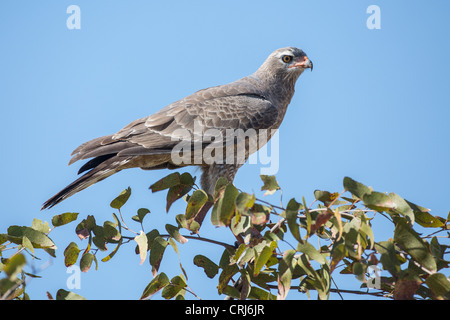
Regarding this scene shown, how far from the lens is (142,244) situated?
3.48 metres

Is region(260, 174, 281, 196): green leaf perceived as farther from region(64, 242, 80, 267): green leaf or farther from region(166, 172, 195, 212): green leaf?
region(64, 242, 80, 267): green leaf

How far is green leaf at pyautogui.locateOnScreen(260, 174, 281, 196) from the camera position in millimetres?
3396

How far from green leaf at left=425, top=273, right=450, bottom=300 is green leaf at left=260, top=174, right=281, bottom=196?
43.5 inches

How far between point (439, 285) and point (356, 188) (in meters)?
0.72

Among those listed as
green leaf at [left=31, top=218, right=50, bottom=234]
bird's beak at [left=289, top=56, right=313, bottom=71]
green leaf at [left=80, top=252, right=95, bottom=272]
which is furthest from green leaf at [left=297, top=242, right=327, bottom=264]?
bird's beak at [left=289, top=56, right=313, bottom=71]

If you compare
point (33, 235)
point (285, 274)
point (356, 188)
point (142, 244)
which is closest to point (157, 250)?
point (142, 244)

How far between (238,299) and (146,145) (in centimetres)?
257

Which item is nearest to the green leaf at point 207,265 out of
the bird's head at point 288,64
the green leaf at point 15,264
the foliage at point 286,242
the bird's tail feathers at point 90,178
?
the foliage at point 286,242

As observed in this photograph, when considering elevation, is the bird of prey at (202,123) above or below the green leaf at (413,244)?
above

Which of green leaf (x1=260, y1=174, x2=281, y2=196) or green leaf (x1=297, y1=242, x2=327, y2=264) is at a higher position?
green leaf (x1=260, y1=174, x2=281, y2=196)

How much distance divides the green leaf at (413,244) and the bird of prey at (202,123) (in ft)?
10.1

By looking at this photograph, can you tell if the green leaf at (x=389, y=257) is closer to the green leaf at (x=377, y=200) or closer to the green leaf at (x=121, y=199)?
the green leaf at (x=377, y=200)

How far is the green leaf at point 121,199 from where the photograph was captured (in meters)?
3.94

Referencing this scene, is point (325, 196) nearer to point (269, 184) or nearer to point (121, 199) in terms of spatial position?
point (269, 184)
